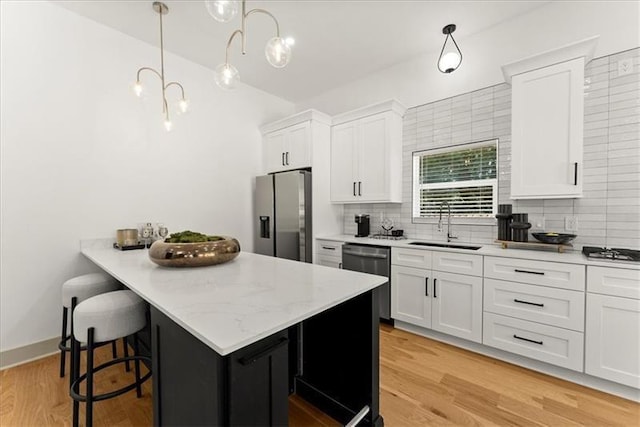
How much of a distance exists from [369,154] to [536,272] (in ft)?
6.49

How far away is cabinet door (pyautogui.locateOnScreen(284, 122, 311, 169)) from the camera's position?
3.44 m

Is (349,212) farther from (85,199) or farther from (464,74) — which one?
(85,199)

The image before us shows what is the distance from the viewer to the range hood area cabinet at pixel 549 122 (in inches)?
80.7

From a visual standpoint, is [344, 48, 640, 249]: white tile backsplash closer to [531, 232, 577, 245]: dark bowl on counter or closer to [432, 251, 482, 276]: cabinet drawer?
[531, 232, 577, 245]: dark bowl on counter

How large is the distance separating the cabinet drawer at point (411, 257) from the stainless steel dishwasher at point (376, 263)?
0.24 ft

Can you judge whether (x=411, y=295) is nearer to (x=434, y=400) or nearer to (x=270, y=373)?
(x=434, y=400)

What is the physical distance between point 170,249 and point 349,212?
266 centimetres

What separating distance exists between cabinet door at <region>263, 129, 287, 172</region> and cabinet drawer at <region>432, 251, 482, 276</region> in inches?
88.4

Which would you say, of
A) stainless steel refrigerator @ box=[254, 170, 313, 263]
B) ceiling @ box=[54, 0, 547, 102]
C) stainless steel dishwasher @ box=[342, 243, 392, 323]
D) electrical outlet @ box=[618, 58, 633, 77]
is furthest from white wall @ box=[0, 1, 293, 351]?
electrical outlet @ box=[618, 58, 633, 77]

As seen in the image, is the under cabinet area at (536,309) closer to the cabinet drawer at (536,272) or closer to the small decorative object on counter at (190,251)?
the cabinet drawer at (536,272)

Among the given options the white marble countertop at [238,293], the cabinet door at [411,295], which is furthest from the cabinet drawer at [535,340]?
the white marble countertop at [238,293]

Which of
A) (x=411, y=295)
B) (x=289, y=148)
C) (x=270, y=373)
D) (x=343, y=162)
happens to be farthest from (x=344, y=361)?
(x=289, y=148)

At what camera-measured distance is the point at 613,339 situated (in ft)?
5.77

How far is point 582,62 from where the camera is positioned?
6.63 feet
